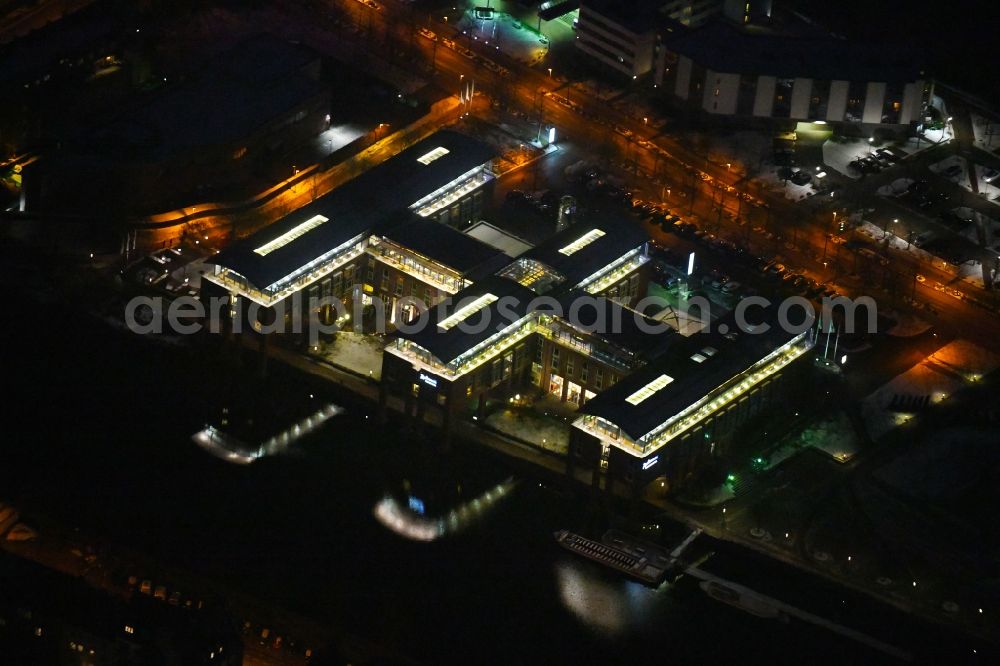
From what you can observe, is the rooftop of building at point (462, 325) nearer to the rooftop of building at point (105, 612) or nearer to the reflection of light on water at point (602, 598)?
the reflection of light on water at point (602, 598)

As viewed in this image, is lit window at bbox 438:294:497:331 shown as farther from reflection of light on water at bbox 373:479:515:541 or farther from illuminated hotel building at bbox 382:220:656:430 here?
reflection of light on water at bbox 373:479:515:541

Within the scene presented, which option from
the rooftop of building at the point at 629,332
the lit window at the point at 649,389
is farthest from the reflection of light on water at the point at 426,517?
the rooftop of building at the point at 629,332

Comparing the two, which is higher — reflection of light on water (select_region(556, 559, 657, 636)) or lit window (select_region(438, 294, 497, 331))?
lit window (select_region(438, 294, 497, 331))

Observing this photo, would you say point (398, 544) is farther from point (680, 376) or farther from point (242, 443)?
point (680, 376)

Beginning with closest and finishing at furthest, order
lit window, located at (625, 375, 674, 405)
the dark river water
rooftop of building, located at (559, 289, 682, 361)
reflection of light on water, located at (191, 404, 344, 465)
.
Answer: the dark river water
lit window, located at (625, 375, 674, 405)
reflection of light on water, located at (191, 404, 344, 465)
rooftop of building, located at (559, 289, 682, 361)

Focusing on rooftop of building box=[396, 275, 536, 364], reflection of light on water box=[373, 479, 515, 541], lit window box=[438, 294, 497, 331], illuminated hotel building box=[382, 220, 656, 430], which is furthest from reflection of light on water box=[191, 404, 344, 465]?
lit window box=[438, 294, 497, 331]
